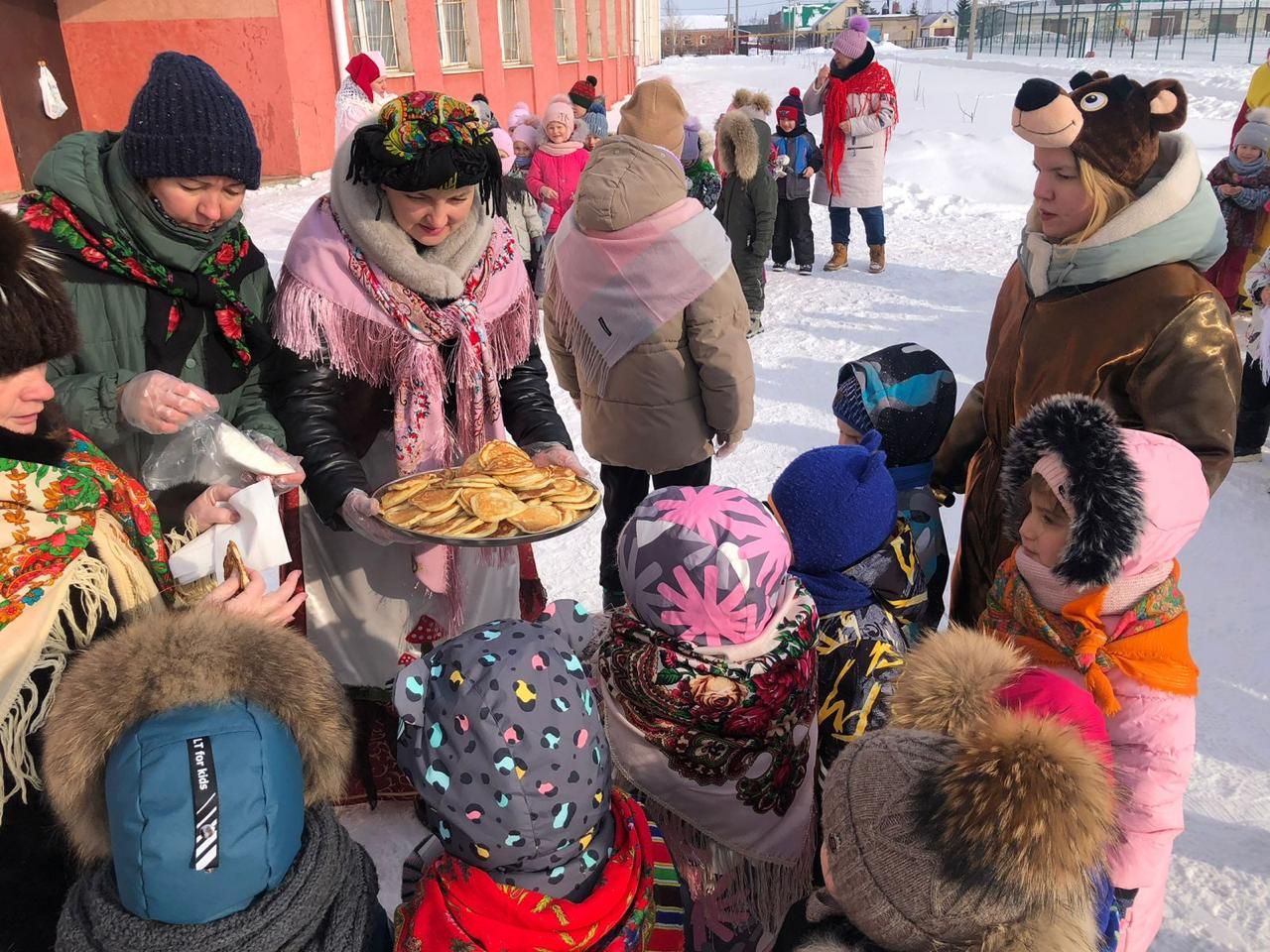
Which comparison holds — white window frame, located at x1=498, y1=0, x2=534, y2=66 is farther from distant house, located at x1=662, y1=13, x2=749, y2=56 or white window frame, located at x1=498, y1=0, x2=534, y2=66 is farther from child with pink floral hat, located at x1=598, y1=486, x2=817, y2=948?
distant house, located at x1=662, y1=13, x2=749, y2=56

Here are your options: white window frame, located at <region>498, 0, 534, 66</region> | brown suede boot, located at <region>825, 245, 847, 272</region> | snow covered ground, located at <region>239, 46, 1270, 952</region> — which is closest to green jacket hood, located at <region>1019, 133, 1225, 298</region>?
snow covered ground, located at <region>239, 46, 1270, 952</region>

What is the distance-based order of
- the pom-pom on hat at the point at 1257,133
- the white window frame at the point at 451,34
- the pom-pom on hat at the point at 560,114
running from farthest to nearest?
the white window frame at the point at 451,34
the pom-pom on hat at the point at 560,114
the pom-pom on hat at the point at 1257,133

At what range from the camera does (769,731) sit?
1786 millimetres

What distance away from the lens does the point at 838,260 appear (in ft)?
29.8

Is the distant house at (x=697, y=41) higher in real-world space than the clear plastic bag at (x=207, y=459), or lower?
higher

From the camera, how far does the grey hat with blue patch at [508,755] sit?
1.33 m

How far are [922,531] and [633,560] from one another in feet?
3.29

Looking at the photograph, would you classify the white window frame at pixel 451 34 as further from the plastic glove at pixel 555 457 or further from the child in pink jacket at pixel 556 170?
the plastic glove at pixel 555 457

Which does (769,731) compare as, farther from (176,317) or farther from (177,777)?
(176,317)

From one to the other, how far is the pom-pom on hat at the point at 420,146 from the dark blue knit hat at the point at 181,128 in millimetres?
274

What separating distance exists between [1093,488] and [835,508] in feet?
1.72

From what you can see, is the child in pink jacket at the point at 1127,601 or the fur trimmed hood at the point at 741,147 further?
the fur trimmed hood at the point at 741,147

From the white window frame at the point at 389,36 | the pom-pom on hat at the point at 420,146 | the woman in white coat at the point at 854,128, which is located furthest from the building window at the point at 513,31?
the pom-pom on hat at the point at 420,146

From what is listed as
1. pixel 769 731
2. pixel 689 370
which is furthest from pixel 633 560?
pixel 689 370
